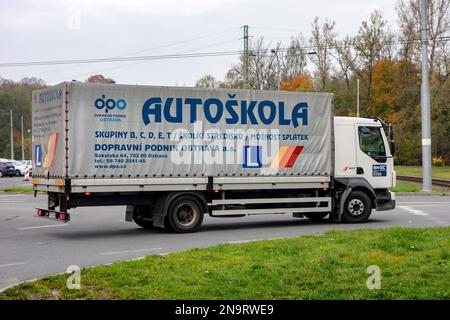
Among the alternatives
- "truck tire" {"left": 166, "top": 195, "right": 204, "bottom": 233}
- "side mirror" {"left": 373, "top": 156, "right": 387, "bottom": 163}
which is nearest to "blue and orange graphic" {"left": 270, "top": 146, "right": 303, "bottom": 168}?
"truck tire" {"left": 166, "top": 195, "right": 204, "bottom": 233}

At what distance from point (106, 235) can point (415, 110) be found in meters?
56.8

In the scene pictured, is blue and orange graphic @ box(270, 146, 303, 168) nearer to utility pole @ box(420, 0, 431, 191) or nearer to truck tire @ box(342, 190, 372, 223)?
truck tire @ box(342, 190, 372, 223)

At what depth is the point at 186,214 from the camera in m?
15.6

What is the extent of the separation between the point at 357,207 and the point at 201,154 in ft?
14.3

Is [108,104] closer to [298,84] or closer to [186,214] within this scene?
[186,214]

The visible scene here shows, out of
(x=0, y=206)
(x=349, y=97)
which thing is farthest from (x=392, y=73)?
(x=0, y=206)

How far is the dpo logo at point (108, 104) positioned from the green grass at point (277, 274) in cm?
498

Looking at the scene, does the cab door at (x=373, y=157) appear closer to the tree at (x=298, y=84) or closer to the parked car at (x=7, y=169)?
the parked car at (x=7, y=169)

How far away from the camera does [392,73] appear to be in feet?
246

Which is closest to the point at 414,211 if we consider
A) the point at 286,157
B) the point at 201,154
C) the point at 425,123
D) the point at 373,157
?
the point at 373,157

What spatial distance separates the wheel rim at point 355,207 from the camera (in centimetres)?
1730

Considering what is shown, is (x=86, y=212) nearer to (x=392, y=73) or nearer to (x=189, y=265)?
(x=189, y=265)

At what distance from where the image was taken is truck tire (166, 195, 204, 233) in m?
15.3

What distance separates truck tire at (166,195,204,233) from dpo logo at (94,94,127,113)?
2344 millimetres
